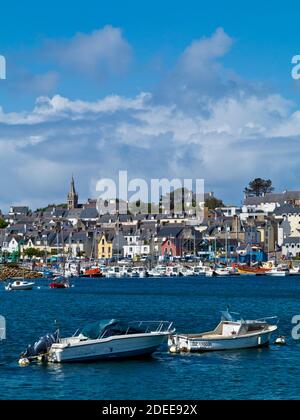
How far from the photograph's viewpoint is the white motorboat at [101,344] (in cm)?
3734

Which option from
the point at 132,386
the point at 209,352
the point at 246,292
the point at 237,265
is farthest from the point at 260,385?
the point at 237,265

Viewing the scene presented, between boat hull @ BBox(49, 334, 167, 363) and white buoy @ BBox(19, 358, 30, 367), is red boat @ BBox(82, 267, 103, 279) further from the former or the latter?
white buoy @ BBox(19, 358, 30, 367)

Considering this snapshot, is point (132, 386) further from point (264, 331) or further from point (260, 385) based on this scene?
point (264, 331)

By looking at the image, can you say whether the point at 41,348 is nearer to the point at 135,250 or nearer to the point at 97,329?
the point at 97,329

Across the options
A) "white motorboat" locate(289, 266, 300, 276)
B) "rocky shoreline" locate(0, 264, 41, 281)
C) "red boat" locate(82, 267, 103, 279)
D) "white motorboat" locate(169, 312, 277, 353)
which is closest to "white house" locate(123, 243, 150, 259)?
"red boat" locate(82, 267, 103, 279)

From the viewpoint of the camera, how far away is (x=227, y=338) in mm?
41688

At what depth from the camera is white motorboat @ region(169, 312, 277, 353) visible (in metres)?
40.9

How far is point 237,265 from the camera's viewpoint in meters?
156

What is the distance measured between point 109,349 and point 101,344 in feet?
1.64

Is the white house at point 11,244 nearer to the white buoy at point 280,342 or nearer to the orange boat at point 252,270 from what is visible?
the orange boat at point 252,270

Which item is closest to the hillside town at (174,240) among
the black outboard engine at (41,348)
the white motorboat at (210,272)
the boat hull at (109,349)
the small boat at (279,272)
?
the white motorboat at (210,272)

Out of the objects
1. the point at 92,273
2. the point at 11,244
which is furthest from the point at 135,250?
the point at 92,273

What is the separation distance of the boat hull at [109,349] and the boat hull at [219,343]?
1322 millimetres

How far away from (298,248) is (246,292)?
7828cm
